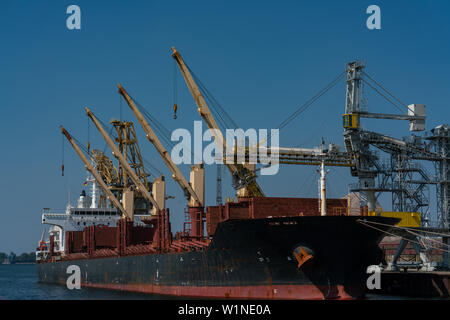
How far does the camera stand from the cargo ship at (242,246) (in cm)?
3300

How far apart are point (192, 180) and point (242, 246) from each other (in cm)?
1505

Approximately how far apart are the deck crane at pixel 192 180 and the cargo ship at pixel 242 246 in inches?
3.4

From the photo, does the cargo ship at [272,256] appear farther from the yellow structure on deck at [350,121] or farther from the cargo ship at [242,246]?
the yellow structure on deck at [350,121]

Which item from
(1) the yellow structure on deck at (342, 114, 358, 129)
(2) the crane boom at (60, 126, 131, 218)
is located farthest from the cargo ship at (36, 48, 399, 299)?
(2) the crane boom at (60, 126, 131, 218)

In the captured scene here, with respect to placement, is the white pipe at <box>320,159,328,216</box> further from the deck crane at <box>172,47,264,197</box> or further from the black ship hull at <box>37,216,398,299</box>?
the deck crane at <box>172,47,264,197</box>

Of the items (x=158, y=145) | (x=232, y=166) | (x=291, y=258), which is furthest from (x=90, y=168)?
(x=291, y=258)

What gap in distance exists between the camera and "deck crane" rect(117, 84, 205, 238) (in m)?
45.5

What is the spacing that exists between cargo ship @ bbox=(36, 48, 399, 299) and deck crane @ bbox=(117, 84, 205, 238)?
0.09 meters

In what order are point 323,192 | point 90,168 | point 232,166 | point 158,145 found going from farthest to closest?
point 90,168, point 158,145, point 232,166, point 323,192

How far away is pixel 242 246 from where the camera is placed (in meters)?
34.9

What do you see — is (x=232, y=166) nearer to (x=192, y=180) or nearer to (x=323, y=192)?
(x=192, y=180)

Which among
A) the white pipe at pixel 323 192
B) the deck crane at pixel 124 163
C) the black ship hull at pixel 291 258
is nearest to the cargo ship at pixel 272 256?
the black ship hull at pixel 291 258
